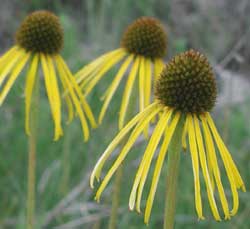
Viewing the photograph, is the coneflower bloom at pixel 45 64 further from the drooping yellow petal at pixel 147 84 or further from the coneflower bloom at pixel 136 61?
the drooping yellow petal at pixel 147 84

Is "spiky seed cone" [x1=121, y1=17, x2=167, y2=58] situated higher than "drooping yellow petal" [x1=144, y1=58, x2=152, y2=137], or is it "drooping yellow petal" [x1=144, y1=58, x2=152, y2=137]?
"spiky seed cone" [x1=121, y1=17, x2=167, y2=58]

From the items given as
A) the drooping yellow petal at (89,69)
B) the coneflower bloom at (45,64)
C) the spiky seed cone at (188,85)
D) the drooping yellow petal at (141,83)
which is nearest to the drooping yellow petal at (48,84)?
the coneflower bloom at (45,64)

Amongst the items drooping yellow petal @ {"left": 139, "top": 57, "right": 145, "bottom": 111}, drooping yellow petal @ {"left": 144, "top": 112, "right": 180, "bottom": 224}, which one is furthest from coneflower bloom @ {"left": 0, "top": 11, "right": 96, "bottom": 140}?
drooping yellow petal @ {"left": 144, "top": 112, "right": 180, "bottom": 224}

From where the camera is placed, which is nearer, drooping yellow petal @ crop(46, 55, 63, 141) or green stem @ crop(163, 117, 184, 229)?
green stem @ crop(163, 117, 184, 229)

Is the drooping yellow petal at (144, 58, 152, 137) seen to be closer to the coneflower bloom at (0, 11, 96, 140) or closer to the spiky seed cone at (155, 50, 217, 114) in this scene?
the coneflower bloom at (0, 11, 96, 140)

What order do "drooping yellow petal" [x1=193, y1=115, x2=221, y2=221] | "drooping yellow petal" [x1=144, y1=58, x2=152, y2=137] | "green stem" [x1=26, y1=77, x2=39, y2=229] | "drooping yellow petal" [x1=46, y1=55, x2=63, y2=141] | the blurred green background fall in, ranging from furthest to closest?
the blurred green background → "drooping yellow petal" [x1=144, y1=58, x2=152, y2=137] → "drooping yellow petal" [x1=46, y1=55, x2=63, y2=141] → "green stem" [x1=26, y1=77, x2=39, y2=229] → "drooping yellow petal" [x1=193, y1=115, x2=221, y2=221]

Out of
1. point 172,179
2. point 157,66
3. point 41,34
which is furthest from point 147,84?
point 172,179
